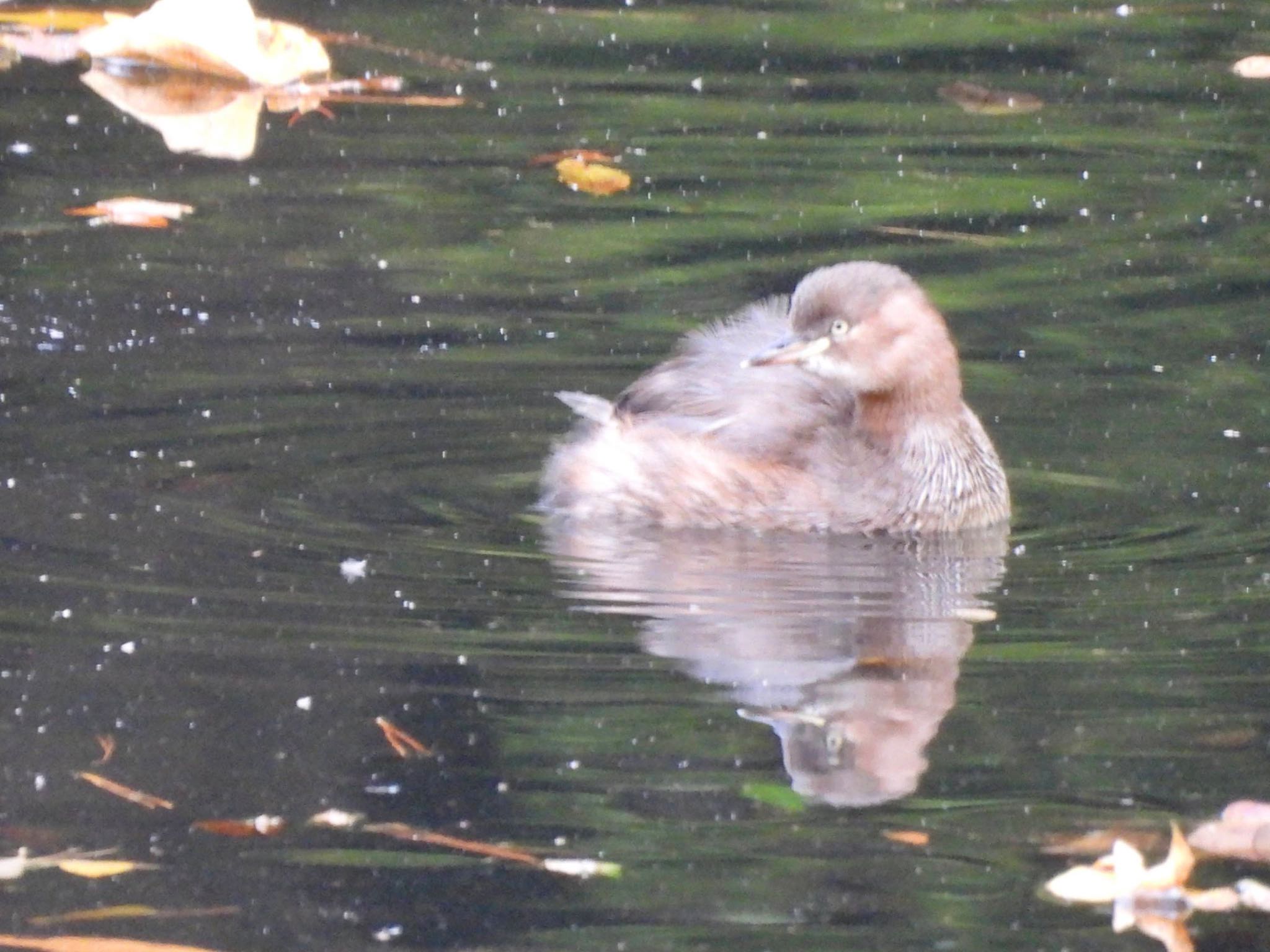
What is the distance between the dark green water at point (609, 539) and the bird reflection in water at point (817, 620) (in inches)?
0.7

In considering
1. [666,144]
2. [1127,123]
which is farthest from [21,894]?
[1127,123]

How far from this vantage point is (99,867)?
5.15 metres

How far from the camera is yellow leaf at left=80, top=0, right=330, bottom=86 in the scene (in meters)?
12.7

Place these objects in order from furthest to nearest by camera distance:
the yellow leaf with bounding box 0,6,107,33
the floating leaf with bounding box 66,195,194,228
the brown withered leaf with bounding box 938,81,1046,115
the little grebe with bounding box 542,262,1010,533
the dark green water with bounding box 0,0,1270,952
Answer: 1. the yellow leaf with bounding box 0,6,107,33
2. the brown withered leaf with bounding box 938,81,1046,115
3. the floating leaf with bounding box 66,195,194,228
4. the little grebe with bounding box 542,262,1010,533
5. the dark green water with bounding box 0,0,1270,952

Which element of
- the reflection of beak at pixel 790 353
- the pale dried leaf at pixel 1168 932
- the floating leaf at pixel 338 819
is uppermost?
the reflection of beak at pixel 790 353

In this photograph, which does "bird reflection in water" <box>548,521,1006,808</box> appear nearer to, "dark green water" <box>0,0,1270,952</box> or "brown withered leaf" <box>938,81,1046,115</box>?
"dark green water" <box>0,0,1270,952</box>

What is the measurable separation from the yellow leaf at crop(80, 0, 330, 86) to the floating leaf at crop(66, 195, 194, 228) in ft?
6.15

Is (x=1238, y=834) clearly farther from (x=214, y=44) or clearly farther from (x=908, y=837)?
(x=214, y=44)

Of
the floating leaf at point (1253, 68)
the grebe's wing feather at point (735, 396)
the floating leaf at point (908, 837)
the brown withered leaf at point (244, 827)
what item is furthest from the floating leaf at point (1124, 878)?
the floating leaf at point (1253, 68)

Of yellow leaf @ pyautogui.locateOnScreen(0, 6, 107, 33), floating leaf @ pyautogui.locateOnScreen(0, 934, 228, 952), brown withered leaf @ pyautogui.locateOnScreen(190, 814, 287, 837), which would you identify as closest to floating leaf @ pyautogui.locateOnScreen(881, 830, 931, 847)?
brown withered leaf @ pyautogui.locateOnScreen(190, 814, 287, 837)

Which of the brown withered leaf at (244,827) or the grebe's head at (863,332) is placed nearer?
the brown withered leaf at (244,827)

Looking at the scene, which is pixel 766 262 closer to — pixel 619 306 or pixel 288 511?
pixel 619 306

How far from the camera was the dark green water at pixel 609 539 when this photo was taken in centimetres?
525

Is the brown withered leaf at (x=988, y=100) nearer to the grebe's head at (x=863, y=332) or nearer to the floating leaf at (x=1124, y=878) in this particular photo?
the grebe's head at (x=863, y=332)
